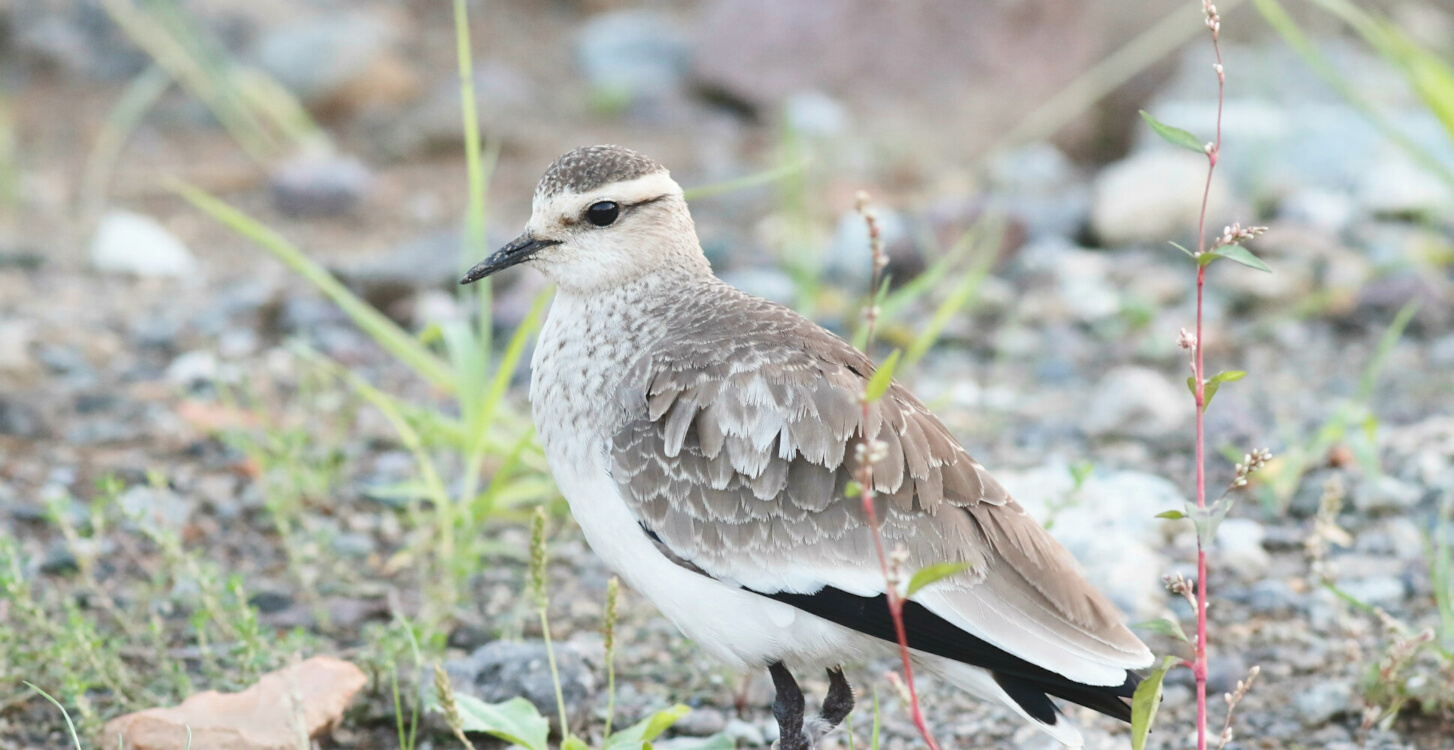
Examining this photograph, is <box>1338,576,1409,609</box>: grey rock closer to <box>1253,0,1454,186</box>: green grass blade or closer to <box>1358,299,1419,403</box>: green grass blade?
<box>1358,299,1419,403</box>: green grass blade

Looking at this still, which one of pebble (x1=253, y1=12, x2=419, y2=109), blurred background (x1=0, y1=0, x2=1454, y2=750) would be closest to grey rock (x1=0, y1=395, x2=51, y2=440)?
blurred background (x1=0, y1=0, x2=1454, y2=750)

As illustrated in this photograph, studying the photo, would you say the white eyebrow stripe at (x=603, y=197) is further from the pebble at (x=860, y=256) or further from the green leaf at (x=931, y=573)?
the pebble at (x=860, y=256)

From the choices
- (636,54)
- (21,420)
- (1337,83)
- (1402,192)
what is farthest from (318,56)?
(1402,192)

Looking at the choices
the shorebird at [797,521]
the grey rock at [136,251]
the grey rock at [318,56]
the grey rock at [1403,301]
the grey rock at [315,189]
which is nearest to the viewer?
the shorebird at [797,521]

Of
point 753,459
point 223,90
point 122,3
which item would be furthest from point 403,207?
point 753,459

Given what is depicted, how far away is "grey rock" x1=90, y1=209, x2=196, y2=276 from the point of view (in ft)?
24.7

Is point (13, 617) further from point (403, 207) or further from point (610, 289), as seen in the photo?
point (403, 207)

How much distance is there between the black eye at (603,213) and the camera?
399 cm

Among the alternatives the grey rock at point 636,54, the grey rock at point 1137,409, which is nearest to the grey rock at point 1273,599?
the grey rock at point 1137,409

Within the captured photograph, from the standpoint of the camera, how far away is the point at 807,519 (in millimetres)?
3412

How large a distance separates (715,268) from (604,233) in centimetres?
354

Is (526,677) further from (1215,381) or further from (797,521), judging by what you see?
(1215,381)

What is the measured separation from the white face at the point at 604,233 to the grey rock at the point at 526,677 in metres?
1.00

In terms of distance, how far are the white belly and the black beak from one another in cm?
74
